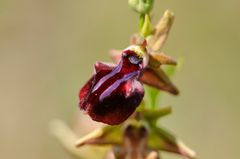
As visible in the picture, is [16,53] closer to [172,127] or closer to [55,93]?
[55,93]

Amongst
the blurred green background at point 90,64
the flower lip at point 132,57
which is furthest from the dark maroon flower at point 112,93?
the blurred green background at point 90,64

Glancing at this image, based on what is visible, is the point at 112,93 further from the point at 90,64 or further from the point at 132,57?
the point at 90,64

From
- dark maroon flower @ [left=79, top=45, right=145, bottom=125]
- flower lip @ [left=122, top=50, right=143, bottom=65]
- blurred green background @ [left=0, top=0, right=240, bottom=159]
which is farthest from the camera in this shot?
blurred green background @ [left=0, top=0, right=240, bottom=159]

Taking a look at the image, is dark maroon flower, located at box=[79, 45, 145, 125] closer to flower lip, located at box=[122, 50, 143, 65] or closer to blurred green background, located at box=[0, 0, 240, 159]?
flower lip, located at box=[122, 50, 143, 65]

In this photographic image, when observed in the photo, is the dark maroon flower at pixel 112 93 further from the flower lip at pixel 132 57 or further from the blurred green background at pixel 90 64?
the blurred green background at pixel 90 64

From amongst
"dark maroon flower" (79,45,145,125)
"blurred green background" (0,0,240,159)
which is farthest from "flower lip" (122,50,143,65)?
"blurred green background" (0,0,240,159)
